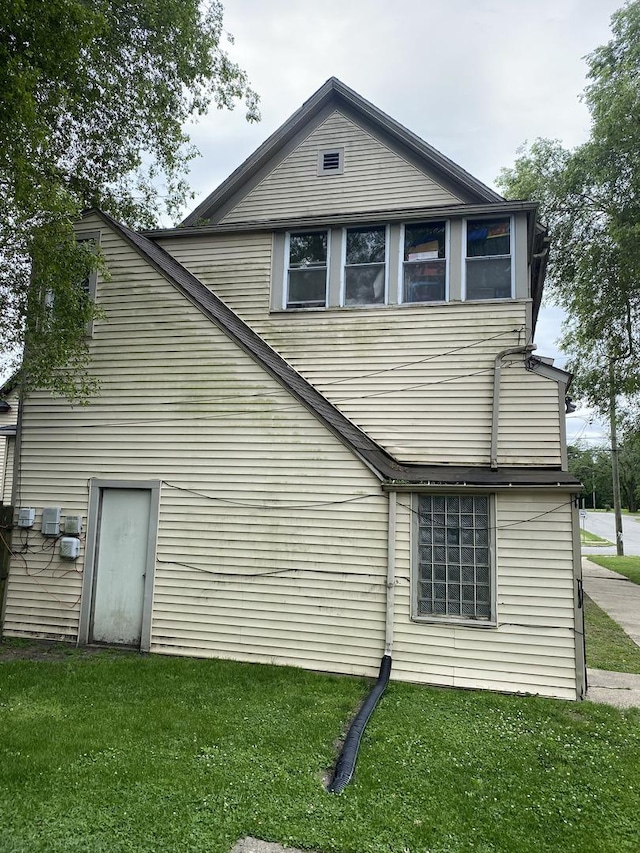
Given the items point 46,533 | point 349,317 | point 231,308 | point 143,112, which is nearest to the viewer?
point 46,533

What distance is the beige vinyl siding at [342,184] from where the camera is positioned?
9.28m

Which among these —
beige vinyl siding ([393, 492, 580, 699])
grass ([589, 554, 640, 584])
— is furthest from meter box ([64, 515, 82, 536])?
grass ([589, 554, 640, 584])

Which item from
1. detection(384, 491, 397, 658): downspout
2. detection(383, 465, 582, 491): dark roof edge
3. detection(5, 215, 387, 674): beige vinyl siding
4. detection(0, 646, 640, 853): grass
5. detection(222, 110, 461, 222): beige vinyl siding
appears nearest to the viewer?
detection(0, 646, 640, 853): grass

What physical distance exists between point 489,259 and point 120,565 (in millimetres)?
6897

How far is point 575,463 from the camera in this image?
235 ft

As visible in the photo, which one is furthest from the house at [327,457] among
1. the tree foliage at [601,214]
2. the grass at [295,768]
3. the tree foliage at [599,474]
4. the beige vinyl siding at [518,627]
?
the tree foliage at [599,474]

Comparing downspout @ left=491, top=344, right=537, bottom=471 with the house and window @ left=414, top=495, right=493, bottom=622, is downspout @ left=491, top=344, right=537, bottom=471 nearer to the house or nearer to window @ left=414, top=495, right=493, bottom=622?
the house

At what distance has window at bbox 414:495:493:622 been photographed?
6609mm

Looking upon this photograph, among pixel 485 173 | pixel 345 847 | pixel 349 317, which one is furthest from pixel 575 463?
pixel 345 847

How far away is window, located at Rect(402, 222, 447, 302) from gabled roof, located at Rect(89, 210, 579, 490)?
2166 millimetres

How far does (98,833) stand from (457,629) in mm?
4353

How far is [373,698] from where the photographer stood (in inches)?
221

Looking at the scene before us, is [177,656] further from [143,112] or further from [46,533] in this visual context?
[143,112]

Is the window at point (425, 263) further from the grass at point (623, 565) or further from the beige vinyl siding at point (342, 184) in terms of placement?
the grass at point (623, 565)
